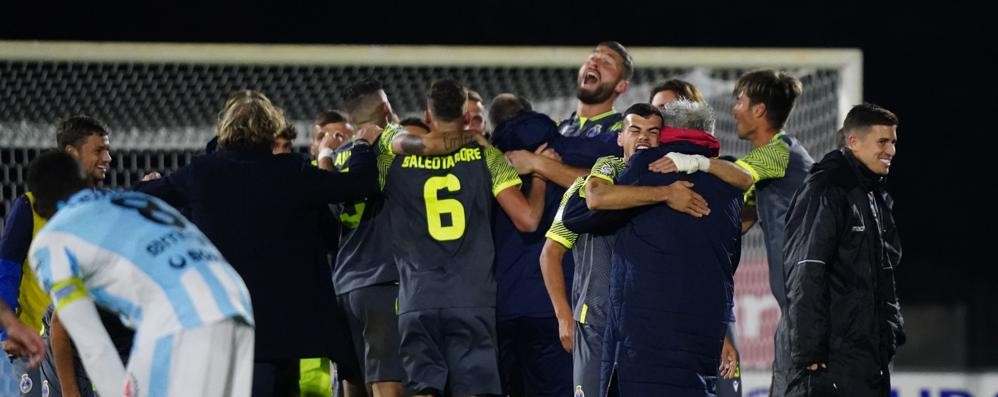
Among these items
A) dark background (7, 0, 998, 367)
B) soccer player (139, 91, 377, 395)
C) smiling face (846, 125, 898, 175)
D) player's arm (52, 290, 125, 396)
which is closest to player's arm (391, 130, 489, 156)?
soccer player (139, 91, 377, 395)

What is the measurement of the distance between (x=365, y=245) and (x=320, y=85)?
13.5 feet

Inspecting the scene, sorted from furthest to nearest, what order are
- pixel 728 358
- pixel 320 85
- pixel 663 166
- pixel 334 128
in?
pixel 320 85 < pixel 334 128 < pixel 728 358 < pixel 663 166

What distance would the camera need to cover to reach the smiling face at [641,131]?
19.0 feet

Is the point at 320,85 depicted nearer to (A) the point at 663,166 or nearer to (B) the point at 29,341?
(A) the point at 663,166

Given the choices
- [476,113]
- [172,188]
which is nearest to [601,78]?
[476,113]

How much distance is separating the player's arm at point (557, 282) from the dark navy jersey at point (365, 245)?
33.3 inches

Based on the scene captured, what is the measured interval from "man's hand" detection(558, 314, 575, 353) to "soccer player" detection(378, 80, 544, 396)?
0.34 metres

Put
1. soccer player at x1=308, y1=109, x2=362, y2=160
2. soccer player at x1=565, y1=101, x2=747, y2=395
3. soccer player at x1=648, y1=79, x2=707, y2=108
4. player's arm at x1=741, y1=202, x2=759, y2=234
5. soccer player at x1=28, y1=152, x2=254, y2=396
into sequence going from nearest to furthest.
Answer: soccer player at x1=28, y1=152, x2=254, y2=396 < soccer player at x1=565, y1=101, x2=747, y2=395 < soccer player at x1=648, y1=79, x2=707, y2=108 < player's arm at x1=741, y1=202, x2=759, y2=234 < soccer player at x1=308, y1=109, x2=362, y2=160

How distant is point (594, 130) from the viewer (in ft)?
22.0

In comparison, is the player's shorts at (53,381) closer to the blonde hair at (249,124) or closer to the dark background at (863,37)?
the blonde hair at (249,124)

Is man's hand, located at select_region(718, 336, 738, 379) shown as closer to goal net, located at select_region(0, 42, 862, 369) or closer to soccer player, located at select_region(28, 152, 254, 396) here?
soccer player, located at select_region(28, 152, 254, 396)

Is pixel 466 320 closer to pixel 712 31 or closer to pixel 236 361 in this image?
pixel 236 361

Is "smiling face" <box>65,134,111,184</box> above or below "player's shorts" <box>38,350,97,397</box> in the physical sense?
above

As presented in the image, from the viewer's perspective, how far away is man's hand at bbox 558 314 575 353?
624 centimetres
